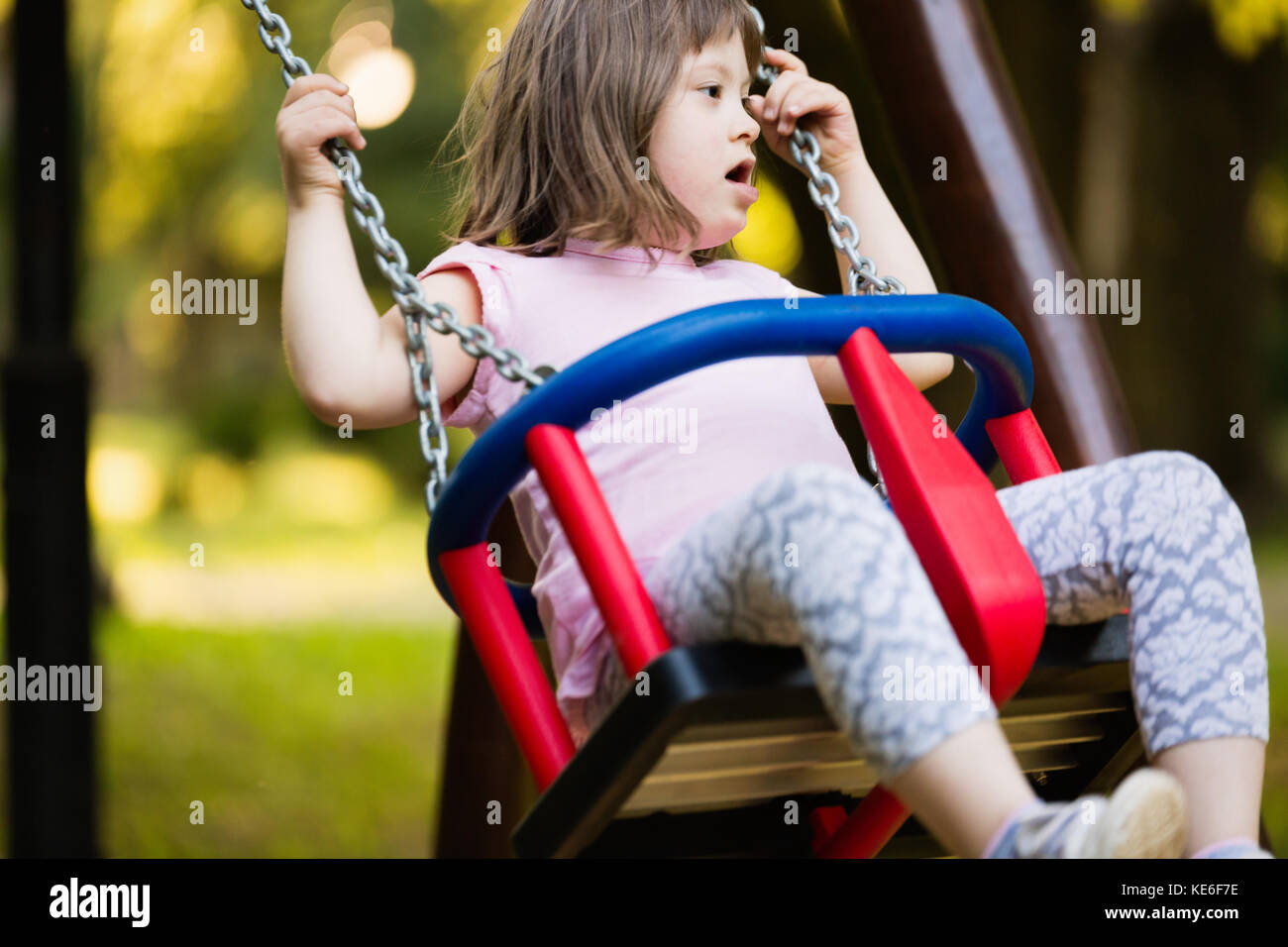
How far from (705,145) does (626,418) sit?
0.32 m

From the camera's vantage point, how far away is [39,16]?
7.72 feet

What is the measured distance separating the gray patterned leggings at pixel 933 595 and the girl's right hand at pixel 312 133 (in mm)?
513

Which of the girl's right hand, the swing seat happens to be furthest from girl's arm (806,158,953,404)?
the girl's right hand

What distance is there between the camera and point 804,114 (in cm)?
162

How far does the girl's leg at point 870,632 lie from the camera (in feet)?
3.03

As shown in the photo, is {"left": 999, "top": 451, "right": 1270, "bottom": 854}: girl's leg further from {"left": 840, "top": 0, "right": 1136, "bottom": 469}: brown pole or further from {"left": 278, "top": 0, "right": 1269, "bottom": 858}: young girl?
{"left": 840, "top": 0, "right": 1136, "bottom": 469}: brown pole

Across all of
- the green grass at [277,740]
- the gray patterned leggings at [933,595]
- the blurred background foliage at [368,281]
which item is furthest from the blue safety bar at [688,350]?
the green grass at [277,740]

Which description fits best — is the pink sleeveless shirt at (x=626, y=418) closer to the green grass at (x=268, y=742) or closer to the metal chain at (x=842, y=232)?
the metal chain at (x=842, y=232)

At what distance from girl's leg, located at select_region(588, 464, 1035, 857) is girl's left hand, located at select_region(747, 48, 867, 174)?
0.66 meters

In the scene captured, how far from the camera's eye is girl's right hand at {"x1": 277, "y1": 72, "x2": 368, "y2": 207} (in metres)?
1.35

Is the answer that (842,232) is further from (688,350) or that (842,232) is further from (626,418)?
(688,350)

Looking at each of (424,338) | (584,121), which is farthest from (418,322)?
(584,121)

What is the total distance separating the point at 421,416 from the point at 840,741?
1.52 feet

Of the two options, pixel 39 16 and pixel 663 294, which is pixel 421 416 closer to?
pixel 663 294
